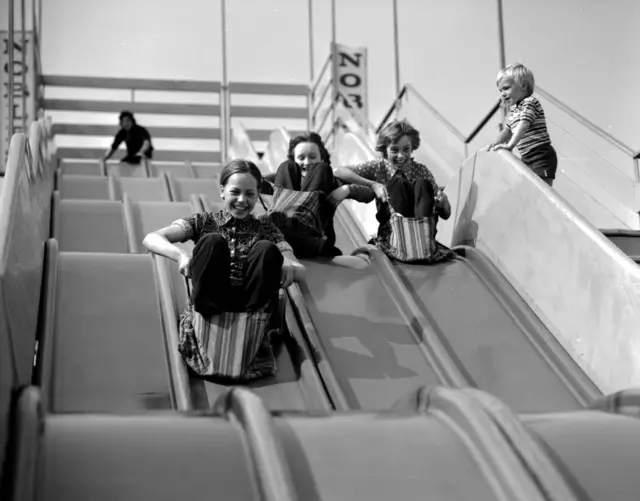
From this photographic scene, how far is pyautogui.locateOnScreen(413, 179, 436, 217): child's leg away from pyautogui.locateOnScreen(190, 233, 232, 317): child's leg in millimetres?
1486

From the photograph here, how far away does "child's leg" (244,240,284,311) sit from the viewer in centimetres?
349

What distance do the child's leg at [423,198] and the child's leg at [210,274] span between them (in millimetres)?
1486

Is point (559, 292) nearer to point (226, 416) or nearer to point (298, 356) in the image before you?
point (298, 356)

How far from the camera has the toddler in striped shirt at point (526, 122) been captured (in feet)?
17.1

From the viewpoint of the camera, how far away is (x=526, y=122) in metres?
5.17

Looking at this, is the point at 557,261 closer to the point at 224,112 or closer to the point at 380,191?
the point at 380,191

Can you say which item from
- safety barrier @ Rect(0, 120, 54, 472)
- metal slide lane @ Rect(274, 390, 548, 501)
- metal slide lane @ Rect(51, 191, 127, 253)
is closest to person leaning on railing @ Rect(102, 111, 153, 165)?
metal slide lane @ Rect(51, 191, 127, 253)

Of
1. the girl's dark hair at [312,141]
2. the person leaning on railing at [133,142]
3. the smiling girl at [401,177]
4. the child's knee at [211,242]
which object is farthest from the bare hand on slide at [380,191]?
the person leaning on railing at [133,142]

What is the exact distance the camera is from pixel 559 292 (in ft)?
13.1

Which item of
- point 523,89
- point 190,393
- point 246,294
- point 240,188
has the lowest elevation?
point 190,393

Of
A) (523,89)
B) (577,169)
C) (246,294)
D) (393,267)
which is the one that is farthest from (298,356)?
(577,169)

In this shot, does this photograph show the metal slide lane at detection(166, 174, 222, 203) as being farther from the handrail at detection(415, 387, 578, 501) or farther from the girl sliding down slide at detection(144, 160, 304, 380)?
the handrail at detection(415, 387, 578, 501)

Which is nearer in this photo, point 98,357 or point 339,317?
point 98,357

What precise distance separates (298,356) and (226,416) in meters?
1.09
